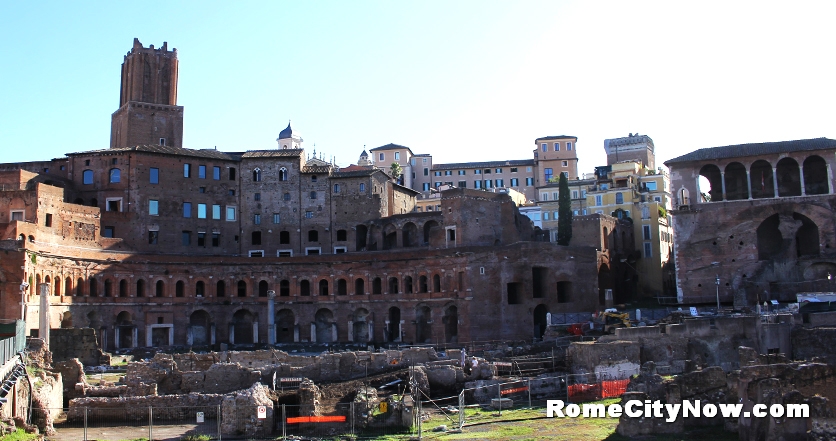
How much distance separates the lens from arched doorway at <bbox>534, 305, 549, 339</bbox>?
202 ft

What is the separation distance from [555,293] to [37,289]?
36.7 meters

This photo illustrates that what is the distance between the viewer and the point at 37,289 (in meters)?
56.0

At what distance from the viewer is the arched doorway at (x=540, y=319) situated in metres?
61.7

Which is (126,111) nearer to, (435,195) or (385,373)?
(435,195)

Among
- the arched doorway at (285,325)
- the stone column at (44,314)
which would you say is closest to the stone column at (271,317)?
the arched doorway at (285,325)

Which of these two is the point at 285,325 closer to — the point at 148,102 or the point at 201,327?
the point at 201,327

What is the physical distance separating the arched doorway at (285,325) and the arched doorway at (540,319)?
20.6 m

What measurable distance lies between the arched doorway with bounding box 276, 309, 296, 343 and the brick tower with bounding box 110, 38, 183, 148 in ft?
71.0

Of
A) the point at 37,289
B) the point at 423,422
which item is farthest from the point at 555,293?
the point at 37,289

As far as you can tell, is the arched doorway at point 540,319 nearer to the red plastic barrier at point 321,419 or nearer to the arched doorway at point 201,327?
the arched doorway at point 201,327

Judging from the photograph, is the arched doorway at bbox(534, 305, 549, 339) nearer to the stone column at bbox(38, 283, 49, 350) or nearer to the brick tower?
the stone column at bbox(38, 283, 49, 350)

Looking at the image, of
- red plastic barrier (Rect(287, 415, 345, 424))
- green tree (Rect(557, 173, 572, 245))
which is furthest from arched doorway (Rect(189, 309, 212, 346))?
red plastic barrier (Rect(287, 415, 345, 424))

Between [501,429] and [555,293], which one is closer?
[501,429]

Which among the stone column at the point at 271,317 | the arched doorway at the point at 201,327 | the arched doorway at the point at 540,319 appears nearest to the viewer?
the arched doorway at the point at 540,319
